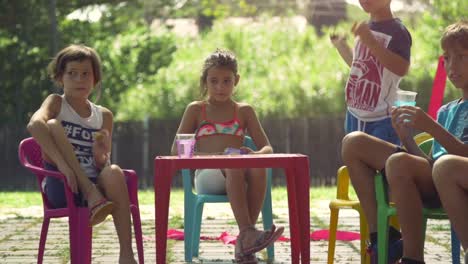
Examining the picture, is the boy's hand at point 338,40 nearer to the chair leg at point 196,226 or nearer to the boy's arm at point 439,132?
the boy's arm at point 439,132

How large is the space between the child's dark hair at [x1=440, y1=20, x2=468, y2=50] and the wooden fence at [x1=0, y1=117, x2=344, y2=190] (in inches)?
521

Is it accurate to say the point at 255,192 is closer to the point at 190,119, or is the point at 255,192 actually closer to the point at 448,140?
the point at 190,119

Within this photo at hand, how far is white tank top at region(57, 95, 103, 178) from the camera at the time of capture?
4.71 m

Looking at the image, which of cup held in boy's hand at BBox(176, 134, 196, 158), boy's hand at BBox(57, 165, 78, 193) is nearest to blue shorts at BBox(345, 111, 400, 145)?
cup held in boy's hand at BBox(176, 134, 196, 158)

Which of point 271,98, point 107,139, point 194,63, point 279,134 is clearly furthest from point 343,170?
point 194,63

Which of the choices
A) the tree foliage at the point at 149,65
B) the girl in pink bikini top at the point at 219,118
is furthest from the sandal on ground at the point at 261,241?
the tree foliage at the point at 149,65

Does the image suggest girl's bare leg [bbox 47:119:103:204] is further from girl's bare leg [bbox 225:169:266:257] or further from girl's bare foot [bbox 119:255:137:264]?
girl's bare leg [bbox 225:169:266:257]

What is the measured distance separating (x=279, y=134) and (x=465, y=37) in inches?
533

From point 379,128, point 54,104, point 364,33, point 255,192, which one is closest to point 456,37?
point 364,33

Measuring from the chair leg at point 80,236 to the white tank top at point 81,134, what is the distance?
0.28 metres

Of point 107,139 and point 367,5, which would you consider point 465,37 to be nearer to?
point 367,5

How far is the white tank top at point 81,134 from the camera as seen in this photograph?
4.71 m

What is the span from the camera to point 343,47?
504 cm

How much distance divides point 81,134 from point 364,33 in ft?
4.49
